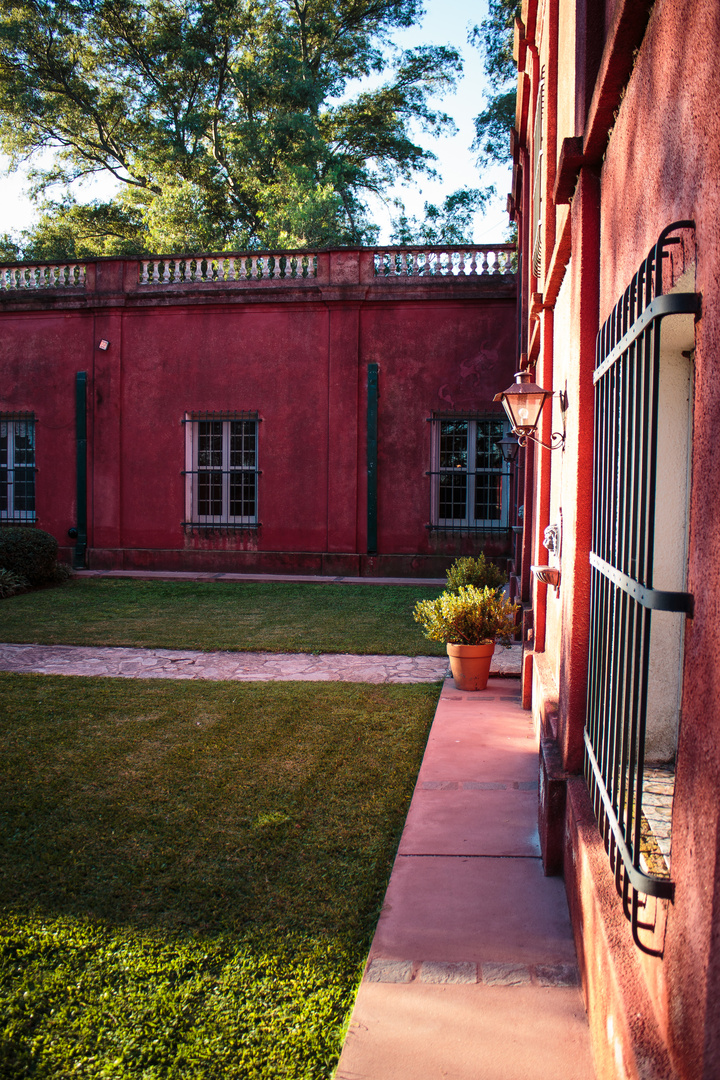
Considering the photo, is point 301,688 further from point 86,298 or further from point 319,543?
point 86,298

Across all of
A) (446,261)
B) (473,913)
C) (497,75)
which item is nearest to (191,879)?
(473,913)

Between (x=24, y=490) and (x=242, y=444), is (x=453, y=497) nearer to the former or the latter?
(x=242, y=444)

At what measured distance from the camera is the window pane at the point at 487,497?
13.3 m

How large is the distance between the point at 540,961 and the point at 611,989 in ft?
2.52

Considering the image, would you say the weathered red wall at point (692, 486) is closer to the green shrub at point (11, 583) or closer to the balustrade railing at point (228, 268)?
the green shrub at point (11, 583)

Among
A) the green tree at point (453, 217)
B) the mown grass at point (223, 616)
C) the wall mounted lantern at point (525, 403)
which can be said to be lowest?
the mown grass at point (223, 616)

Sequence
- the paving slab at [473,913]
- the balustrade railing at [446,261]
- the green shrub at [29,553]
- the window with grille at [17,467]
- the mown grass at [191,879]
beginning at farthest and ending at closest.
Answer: the window with grille at [17,467]
the balustrade railing at [446,261]
the green shrub at [29,553]
the paving slab at [473,913]
the mown grass at [191,879]

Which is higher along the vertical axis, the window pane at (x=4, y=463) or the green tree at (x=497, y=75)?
the green tree at (x=497, y=75)

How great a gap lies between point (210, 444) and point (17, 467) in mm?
3677

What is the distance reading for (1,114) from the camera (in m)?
23.1

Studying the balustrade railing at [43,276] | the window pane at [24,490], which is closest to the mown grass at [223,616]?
the window pane at [24,490]

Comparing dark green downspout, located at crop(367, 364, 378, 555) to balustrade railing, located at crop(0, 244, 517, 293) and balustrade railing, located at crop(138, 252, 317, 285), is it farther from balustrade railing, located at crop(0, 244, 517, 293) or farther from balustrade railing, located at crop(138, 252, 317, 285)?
balustrade railing, located at crop(138, 252, 317, 285)

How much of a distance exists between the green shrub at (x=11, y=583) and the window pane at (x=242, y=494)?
3630 mm

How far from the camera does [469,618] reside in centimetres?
624
